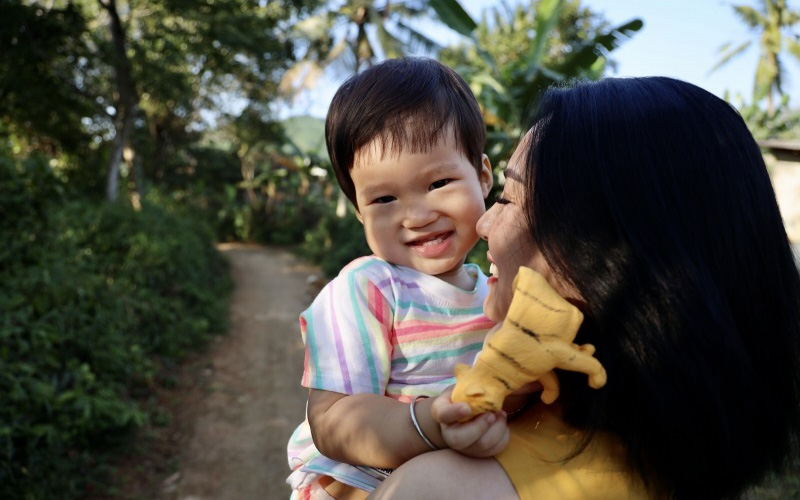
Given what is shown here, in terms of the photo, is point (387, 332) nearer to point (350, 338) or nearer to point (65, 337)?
point (350, 338)

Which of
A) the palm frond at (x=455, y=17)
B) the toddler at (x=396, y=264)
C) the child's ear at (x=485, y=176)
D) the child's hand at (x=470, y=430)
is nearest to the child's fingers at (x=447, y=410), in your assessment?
the child's hand at (x=470, y=430)

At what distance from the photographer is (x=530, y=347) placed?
83 centimetres

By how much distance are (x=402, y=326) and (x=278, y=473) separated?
15.6ft

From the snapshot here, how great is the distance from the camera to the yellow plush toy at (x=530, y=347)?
0.83 meters

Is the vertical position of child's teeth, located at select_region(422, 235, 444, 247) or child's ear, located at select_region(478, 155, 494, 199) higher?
child's ear, located at select_region(478, 155, 494, 199)

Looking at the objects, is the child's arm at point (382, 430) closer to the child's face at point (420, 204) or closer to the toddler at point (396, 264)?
the toddler at point (396, 264)

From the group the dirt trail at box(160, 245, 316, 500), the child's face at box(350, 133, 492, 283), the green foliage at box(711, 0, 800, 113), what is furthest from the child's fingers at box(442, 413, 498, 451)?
the green foliage at box(711, 0, 800, 113)

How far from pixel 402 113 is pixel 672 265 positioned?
632 mm

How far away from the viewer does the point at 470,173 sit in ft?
4.43

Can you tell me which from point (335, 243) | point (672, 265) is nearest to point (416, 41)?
point (335, 243)

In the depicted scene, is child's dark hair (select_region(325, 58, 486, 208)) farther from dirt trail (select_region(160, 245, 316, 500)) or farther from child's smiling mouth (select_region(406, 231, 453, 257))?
dirt trail (select_region(160, 245, 316, 500))

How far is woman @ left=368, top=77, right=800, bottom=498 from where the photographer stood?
89 centimetres

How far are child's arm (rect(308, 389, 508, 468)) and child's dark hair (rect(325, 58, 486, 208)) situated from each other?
51cm

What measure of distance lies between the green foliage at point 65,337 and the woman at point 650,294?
3.55 meters
